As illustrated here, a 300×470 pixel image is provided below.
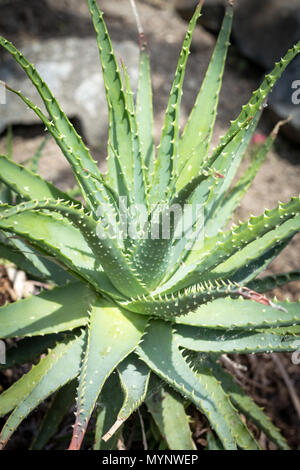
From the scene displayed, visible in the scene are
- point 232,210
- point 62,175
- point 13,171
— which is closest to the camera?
point 13,171

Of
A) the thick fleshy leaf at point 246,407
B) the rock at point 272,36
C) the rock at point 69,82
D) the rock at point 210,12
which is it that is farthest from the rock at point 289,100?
the thick fleshy leaf at point 246,407

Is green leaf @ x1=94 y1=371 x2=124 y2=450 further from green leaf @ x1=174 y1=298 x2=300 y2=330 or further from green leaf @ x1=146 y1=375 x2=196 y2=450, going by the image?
green leaf @ x1=174 y1=298 x2=300 y2=330

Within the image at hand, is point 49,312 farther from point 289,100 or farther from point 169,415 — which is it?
point 289,100

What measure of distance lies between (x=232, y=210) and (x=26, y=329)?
2.49 ft

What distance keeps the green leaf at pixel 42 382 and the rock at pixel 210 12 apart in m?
3.98

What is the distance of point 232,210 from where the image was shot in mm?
1545

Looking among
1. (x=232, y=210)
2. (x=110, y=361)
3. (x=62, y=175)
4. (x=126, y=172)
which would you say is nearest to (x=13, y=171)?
(x=126, y=172)

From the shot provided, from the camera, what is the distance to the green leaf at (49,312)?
126 centimetres

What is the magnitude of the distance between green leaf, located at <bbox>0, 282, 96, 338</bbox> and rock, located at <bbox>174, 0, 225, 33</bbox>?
3.83 metres

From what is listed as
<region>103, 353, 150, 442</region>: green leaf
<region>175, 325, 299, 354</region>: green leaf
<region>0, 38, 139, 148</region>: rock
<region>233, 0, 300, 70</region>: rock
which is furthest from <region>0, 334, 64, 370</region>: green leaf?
<region>233, 0, 300, 70</region>: rock

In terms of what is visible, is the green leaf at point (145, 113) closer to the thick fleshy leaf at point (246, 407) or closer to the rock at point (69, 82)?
the thick fleshy leaf at point (246, 407)

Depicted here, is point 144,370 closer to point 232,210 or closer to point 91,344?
point 91,344

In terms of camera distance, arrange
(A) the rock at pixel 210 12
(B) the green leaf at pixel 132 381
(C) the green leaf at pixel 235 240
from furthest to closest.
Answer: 1. (A) the rock at pixel 210 12
2. (B) the green leaf at pixel 132 381
3. (C) the green leaf at pixel 235 240

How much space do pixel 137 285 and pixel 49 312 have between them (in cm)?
26
